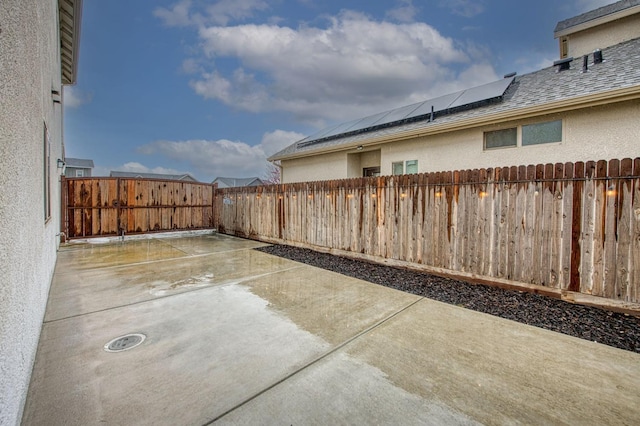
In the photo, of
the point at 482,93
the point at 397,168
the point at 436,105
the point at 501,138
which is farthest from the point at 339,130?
the point at 501,138

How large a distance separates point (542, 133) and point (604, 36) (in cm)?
565

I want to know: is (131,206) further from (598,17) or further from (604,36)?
(604,36)

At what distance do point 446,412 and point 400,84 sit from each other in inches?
772

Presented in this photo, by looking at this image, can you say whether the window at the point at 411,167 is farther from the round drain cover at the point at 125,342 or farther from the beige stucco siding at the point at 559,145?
the round drain cover at the point at 125,342

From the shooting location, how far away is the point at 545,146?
608 cm

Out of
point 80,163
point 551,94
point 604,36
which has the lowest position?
point 551,94

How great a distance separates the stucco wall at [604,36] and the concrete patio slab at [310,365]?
1037 cm

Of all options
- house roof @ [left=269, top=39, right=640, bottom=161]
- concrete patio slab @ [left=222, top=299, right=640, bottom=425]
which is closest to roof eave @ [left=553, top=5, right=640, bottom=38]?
house roof @ [left=269, top=39, right=640, bottom=161]

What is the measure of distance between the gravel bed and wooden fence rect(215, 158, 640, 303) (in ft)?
0.87

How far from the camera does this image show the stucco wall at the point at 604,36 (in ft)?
26.0

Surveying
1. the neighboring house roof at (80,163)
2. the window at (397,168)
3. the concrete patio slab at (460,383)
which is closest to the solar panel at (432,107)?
the window at (397,168)

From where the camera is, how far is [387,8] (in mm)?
12594

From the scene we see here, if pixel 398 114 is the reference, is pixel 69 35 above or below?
above

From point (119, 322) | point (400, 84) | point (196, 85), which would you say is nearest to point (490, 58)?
point (400, 84)
